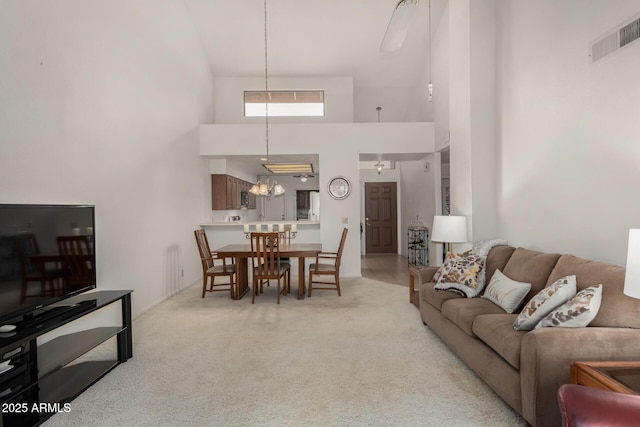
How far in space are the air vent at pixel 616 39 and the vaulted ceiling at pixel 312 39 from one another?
3725mm

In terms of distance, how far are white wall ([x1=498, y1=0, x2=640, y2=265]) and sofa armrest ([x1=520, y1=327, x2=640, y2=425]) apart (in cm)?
95

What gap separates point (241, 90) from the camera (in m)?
7.17

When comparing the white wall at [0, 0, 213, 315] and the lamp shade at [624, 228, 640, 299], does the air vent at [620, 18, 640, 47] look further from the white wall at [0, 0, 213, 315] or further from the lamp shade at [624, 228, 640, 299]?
the white wall at [0, 0, 213, 315]

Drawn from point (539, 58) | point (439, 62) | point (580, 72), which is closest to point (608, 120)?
point (580, 72)

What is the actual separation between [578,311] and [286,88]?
6.38 m

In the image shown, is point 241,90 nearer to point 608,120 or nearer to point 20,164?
point 20,164

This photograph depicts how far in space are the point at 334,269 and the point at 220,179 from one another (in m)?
3.21

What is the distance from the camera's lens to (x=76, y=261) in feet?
8.85

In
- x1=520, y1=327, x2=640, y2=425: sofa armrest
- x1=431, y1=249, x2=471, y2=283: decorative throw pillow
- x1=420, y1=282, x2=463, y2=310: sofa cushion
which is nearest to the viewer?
x1=520, y1=327, x2=640, y2=425: sofa armrest

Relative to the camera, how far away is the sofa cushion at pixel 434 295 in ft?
10.8

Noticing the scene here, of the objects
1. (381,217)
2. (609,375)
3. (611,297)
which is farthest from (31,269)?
(381,217)

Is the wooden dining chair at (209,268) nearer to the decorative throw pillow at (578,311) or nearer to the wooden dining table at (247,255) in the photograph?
the wooden dining table at (247,255)

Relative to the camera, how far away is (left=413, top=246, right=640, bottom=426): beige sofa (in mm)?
1857

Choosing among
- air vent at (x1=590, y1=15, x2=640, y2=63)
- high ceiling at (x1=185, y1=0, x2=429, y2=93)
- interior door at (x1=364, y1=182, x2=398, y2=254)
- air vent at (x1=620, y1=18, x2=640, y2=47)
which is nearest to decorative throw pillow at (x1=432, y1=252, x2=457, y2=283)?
air vent at (x1=590, y1=15, x2=640, y2=63)
